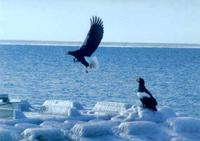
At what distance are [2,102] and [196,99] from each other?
100 ft

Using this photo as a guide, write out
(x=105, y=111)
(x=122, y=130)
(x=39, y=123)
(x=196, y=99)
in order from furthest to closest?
(x=196, y=99) < (x=105, y=111) < (x=39, y=123) < (x=122, y=130)

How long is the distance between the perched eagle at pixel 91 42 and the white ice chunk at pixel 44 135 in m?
2.08

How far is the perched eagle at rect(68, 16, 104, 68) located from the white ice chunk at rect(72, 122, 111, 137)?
6.45 ft

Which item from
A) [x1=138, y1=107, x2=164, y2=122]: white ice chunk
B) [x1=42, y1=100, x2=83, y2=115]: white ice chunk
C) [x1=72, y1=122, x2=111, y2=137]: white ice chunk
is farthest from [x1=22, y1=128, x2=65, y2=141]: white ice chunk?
[x1=42, y1=100, x2=83, y2=115]: white ice chunk

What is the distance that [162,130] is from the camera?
19.5 m

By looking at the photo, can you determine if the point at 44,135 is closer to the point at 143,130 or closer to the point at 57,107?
the point at 143,130

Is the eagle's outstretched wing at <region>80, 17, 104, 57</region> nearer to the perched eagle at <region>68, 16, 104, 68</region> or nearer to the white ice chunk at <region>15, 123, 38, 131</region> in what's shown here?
the perched eagle at <region>68, 16, 104, 68</region>

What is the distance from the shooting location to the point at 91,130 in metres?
18.9

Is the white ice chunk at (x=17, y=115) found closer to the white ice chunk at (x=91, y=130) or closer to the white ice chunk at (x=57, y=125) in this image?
the white ice chunk at (x=57, y=125)

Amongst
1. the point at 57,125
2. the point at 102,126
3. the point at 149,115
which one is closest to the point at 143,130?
the point at 102,126

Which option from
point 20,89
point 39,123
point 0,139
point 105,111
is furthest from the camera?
point 20,89

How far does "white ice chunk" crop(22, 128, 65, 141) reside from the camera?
18.3 metres

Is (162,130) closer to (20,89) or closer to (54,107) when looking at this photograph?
(54,107)

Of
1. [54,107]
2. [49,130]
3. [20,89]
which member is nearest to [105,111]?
[54,107]
